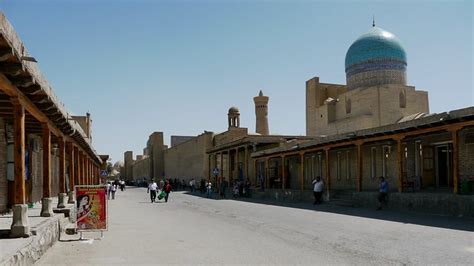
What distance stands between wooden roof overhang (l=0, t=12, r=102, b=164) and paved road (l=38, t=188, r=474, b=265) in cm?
320

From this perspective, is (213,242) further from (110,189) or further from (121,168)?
(121,168)

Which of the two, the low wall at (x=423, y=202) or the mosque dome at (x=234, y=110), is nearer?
the low wall at (x=423, y=202)

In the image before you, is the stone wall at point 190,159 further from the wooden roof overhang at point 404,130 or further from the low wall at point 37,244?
the low wall at point 37,244

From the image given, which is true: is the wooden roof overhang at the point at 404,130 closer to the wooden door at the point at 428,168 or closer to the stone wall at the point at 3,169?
the wooden door at the point at 428,168

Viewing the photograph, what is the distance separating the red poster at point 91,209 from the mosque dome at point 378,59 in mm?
38845

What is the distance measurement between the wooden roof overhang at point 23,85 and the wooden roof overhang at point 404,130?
11820mm

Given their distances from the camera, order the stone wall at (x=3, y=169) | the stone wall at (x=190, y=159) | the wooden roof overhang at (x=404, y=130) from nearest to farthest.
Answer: the stone wall at (x=3, y=169), the wooden roof overhang at (x=404, y=130), the stone wall at (x=190, y=159)

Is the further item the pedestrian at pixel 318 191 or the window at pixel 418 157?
the pedestrian at pixel 318 191

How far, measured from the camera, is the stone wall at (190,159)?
2183 inches

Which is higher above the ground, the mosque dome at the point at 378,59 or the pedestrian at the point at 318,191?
the mosque dome at the point at 378,59

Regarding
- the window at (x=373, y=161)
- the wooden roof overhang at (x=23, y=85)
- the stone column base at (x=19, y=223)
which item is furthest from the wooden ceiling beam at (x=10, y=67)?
the window at (x=373, y=161)

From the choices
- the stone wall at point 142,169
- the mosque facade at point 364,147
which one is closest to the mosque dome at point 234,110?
the mosque facade at point 364,147

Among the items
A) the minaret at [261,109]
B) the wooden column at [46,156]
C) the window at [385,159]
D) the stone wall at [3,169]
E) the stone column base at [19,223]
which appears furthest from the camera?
the minaret at [261,109]

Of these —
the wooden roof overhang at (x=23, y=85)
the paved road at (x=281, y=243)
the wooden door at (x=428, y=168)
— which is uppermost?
the wooden roof overhang at (x=23, y=85)
